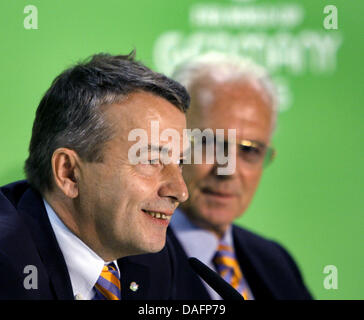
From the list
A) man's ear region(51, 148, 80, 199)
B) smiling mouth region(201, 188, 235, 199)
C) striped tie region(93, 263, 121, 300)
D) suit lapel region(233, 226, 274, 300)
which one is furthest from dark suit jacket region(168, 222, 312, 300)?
man's ear region(51, 148, 80, 199)

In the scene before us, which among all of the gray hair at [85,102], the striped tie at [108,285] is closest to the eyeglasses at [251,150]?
the gray hair at [85,102]

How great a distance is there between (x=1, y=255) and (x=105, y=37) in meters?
0.56

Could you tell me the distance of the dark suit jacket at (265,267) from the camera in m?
1.32

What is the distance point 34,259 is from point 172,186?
0.88 ft

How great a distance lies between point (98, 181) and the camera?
94cm

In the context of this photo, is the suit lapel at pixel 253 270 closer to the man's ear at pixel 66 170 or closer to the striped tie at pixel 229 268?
the striped tie at pixel 229 268

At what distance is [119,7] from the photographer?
1.20m

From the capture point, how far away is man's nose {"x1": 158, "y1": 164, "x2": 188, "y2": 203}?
962 mm

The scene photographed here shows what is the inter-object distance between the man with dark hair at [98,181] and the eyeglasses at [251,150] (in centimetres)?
35

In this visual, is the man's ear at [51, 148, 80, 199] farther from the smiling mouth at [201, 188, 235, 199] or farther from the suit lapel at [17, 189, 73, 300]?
the smiling mouth at [201, 188, 235, 199]

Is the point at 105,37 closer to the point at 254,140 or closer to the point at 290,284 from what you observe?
the point at 254,140

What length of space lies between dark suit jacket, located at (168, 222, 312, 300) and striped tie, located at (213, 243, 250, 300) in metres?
0.03

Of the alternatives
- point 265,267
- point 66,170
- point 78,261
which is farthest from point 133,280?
point 265,267

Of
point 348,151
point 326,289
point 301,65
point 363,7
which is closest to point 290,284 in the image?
point 326,289
